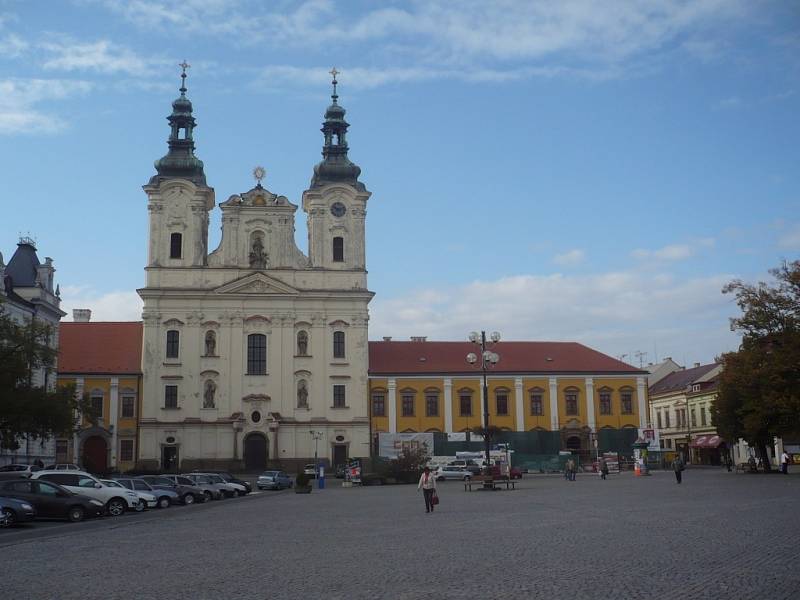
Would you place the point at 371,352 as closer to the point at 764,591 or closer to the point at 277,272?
the point at 277,272

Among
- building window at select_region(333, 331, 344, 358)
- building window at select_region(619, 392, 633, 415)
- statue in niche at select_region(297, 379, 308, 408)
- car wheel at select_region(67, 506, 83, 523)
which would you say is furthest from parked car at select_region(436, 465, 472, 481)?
car wheel at select_region(67, 506, 83, 523)

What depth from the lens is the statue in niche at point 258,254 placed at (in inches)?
2687

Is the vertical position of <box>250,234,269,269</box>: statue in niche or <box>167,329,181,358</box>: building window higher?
<box>250,234,269,269</box>: statue in niche

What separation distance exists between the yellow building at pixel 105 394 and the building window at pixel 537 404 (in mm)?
30671

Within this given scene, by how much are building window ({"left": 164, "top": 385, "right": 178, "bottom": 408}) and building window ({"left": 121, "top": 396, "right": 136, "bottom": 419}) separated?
283 centimetres

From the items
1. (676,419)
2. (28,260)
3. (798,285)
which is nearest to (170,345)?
(28,260)

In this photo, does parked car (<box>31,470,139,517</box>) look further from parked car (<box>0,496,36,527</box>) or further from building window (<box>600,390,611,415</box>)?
building window (<box>600,390,611,415</box>)

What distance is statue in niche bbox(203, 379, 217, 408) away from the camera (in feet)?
217

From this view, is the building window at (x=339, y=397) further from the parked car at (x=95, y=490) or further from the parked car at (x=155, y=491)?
the parked car at (x=95, y=490)

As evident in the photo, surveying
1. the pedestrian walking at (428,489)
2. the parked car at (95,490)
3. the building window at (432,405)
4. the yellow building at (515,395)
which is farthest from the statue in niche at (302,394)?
the pedestrian walking at (428,489)

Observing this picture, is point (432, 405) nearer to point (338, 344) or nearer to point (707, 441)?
point (338, 344)

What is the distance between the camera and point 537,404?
73.2 m

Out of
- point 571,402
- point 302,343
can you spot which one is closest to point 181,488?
point 302,343

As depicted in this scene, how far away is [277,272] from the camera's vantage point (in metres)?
68.2
